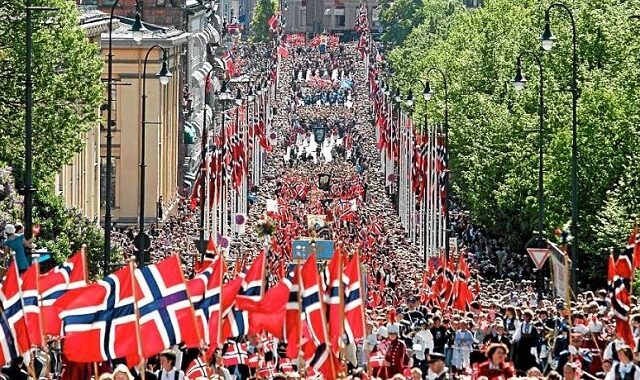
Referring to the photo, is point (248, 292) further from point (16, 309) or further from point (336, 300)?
point (16, 309)

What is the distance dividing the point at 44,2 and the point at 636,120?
1510 centimetres

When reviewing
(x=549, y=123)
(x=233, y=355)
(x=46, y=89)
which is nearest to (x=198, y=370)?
(x=233, y=355)

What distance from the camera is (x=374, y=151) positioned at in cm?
15412

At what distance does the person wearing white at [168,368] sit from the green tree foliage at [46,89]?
30075 mm

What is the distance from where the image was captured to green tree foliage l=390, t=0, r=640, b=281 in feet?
213

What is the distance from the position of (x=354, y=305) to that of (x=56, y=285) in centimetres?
412

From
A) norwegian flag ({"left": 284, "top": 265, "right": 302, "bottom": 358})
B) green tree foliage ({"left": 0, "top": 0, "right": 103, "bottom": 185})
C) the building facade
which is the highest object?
green tree foliage ({"left": 0, "top": 0, "right": 103, "bottom": 185})

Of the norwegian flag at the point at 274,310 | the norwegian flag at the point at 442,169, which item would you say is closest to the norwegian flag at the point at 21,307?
the norwegian flag at the point at 274,310

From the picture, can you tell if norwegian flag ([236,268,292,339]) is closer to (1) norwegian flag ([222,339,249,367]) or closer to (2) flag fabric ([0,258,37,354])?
(1) norwegian flag ([222,339,249,367])

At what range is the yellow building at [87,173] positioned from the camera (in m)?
81.5

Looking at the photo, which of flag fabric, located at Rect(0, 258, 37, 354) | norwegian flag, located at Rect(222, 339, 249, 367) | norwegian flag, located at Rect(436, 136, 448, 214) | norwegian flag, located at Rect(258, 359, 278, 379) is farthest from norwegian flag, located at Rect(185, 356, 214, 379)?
norwegian flag, located at Rect(436, 136, 448, 214)

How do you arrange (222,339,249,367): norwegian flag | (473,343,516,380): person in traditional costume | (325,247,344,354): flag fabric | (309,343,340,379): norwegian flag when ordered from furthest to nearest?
(222,339,249,367): norwegian flag < (325,247,344,354): flag fabric < (309,343,340,379): norwegian flag < (473,343,516,380): person in traditional costume

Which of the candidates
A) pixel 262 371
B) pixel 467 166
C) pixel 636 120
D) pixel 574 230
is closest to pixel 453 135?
pixel 467 166

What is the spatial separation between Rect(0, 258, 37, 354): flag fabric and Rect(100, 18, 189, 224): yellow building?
64283 millimetres
